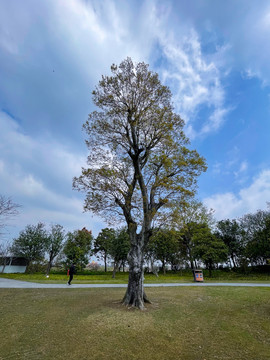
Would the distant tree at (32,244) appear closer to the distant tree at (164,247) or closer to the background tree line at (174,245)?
the background tree line at (174,245)

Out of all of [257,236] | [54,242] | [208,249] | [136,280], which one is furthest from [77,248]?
[257,236]

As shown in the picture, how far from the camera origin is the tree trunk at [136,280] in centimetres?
826

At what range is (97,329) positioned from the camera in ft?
18.0

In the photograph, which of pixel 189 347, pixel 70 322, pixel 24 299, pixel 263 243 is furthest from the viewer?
pixel 263 243

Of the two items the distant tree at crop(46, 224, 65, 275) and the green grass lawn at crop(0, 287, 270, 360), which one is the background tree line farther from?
the green grass lawn at crop(0, 287, 270, 360)

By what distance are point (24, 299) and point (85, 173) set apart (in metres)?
6.60

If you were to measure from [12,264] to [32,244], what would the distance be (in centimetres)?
804

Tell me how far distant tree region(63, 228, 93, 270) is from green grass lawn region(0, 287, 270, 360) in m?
26.7

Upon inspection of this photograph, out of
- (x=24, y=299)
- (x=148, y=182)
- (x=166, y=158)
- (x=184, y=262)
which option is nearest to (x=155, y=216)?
(x=148, y=182)

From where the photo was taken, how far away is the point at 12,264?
3947 centimetres

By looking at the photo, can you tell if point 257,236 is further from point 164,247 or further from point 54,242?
point 54,242

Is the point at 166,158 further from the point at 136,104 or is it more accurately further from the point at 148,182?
the point at 136,104

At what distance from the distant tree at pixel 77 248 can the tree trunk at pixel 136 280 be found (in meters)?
27.7

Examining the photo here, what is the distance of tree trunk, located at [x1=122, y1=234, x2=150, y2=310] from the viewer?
27.1 ft
